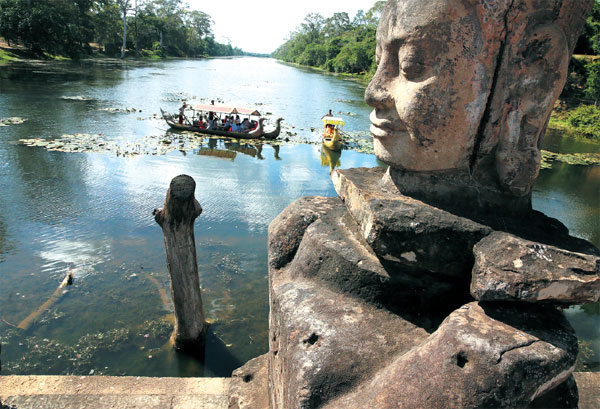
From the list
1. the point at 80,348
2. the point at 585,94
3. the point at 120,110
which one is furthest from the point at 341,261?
the point at 585,94

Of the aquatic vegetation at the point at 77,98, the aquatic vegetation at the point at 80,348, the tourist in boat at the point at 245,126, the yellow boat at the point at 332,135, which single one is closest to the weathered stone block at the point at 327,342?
the aquatic vegetation at the point at 80,348

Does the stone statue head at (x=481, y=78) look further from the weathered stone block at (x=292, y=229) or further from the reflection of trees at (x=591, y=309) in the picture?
the reflection of trees at (x=591, y=309)

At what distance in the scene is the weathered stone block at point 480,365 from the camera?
169 centimetres

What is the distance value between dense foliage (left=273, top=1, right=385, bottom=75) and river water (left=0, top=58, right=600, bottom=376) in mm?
10644

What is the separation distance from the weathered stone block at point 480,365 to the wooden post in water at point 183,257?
3.35 meters

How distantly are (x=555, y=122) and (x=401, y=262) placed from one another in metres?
28.4

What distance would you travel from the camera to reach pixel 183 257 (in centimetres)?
515

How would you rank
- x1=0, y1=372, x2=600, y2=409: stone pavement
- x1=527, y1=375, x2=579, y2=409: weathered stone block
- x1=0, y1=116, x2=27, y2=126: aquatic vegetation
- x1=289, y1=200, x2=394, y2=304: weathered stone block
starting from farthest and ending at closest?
1. x1=0, y1=116, x2=27, y2=126: aquatic vegetation
2. x1=0, y1=372, x2=600, y2=409: stone pavement
3. x1=289, y1=200, x2=394, y2=304: weathered stone block
4. x1=527, y1=375, x2=579, y2=409: weathered stone block

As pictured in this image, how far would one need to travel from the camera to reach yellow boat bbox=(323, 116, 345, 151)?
54.7 ft

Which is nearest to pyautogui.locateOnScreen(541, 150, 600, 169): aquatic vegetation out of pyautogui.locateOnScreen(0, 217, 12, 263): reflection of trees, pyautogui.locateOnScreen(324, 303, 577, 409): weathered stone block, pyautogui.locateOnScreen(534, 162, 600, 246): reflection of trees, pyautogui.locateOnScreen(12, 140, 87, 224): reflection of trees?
pyautogui.locateOnScreen(534, 162, 600, 246): reflection of trees

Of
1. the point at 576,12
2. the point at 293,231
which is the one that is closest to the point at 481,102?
the point at 576,12

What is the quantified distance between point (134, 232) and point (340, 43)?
213 feet

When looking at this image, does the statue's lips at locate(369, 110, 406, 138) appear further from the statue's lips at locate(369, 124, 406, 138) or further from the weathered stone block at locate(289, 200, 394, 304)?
the weathered stone block at locate(289, 200, 394, 304)

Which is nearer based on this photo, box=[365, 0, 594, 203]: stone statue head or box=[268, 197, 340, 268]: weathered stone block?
box=[365, 0, 594, 203]: stone statue head
